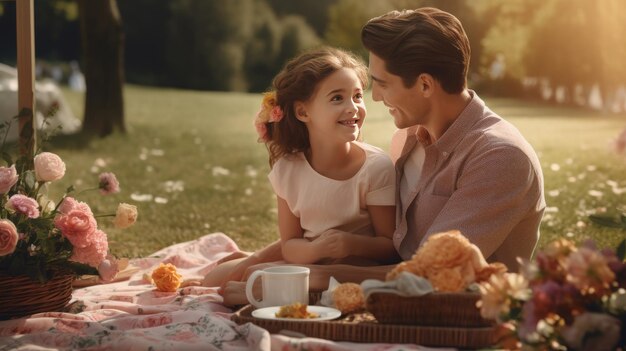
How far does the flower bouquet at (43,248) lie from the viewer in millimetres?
3473

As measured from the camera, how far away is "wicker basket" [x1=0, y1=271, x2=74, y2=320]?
3469 mm

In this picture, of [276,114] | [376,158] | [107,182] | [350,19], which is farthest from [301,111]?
[350,19]

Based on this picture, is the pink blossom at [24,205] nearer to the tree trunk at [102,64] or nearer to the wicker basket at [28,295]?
the wicker basket at [28,295]

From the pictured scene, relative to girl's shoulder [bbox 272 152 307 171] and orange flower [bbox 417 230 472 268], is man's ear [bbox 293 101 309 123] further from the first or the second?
orange flower [bbox 417 230 472 268]

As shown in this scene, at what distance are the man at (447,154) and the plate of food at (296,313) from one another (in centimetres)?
48

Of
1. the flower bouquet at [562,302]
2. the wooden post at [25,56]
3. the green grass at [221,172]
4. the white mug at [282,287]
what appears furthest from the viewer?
the green grass at [221,172]

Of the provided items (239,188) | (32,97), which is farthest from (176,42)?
(32,97)

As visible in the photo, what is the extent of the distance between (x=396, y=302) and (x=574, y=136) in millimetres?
10603

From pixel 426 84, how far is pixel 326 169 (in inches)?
24.6

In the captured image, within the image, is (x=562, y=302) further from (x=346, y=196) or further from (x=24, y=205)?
(x=24, y=205)

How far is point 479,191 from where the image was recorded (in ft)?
11.3

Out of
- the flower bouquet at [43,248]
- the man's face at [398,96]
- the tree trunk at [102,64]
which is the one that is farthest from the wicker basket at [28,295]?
the tree trunk at [102,64]

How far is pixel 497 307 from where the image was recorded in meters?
2.59

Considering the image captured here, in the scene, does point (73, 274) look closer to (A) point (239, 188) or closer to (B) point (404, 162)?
(B) point (404, 162)
